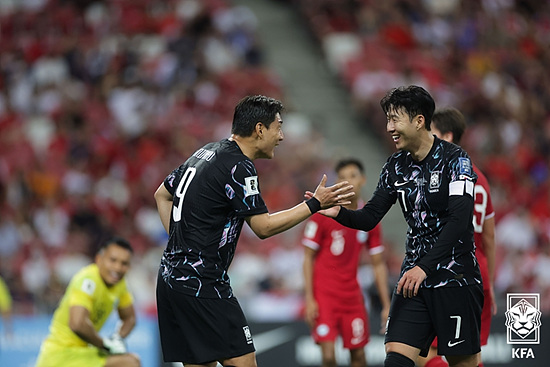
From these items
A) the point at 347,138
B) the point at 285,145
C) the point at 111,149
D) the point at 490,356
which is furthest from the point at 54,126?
the point at 490,356

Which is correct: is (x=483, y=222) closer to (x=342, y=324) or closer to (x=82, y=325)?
(x=342, y=324)

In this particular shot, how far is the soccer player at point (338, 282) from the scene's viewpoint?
8.12 metres

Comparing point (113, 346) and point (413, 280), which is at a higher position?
point (413, 280)

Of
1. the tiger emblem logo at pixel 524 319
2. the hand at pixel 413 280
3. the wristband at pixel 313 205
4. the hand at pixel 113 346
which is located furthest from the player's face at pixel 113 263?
the tiger emblem logo at pixel 524 319

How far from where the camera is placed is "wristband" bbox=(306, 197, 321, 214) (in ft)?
17.6

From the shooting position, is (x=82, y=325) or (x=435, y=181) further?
(x=82, y=325)

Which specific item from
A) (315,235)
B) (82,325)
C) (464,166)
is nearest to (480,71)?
(315,235)

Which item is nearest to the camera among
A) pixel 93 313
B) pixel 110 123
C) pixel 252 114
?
pixel 252 114

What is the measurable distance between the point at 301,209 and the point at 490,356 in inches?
188

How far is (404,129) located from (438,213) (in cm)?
56

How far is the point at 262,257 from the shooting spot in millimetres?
12625

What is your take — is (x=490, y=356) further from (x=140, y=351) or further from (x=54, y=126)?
(x=54, y=126)

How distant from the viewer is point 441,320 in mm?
5484

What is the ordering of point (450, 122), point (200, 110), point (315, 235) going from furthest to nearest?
point (200, 110), point (315, 235), point (450, 122)
